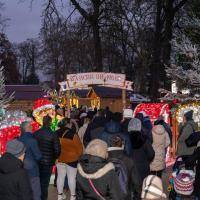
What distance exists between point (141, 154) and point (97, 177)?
2870 mm

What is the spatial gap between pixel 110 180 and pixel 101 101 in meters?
38.3

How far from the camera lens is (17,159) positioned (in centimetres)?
606

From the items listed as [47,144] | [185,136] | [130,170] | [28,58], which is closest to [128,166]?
[130,170]

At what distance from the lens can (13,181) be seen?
234 inches

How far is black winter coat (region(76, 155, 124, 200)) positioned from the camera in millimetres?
5398

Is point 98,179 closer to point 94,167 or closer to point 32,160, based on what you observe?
point 94,167

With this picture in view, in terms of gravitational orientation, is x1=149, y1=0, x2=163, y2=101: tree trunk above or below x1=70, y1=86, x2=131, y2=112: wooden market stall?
above

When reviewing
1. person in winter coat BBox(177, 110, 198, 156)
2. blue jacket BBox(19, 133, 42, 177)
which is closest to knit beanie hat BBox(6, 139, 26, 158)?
blue jacket BBox(19, 133, 42, 177)

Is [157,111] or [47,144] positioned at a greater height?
[157,111]

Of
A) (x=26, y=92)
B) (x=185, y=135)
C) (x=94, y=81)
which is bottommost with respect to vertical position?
(x=185, y=135)

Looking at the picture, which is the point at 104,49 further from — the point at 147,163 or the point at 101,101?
the point at 147,163

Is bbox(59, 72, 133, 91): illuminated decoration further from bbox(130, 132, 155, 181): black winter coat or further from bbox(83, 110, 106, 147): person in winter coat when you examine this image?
bbox(130, 132, 155, 181): black winter coat

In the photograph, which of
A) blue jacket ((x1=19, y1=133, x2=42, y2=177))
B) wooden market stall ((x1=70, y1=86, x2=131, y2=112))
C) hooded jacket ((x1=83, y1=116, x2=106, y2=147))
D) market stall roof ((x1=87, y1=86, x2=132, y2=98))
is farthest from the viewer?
market stall roof ((x1=87, y1=86, x2=132, y2=98))

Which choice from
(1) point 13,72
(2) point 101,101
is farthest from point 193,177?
(1) point 13,72
